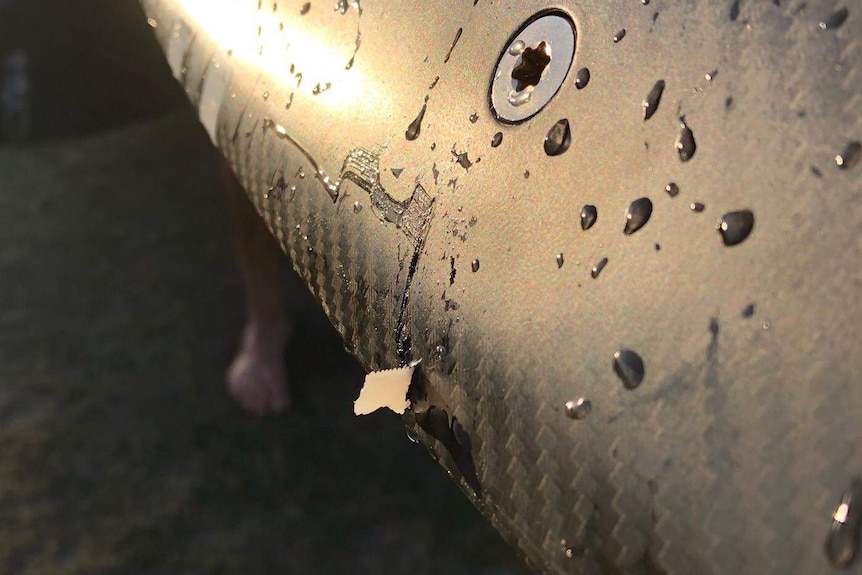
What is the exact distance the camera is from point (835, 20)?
35cm

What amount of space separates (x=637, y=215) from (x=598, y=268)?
0.11ft

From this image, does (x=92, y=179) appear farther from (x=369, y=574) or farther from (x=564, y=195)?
(x=564, y=195)

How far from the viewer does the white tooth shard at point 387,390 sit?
462 millimetres

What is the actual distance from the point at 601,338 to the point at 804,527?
12 cm

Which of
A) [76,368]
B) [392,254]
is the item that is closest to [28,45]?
[76,368]

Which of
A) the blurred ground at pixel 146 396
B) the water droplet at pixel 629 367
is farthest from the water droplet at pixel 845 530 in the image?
the blurred ground at pixel 146 396

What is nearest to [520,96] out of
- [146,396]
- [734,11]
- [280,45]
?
[734,11]

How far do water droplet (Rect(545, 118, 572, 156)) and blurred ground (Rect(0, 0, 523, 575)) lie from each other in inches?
31.1

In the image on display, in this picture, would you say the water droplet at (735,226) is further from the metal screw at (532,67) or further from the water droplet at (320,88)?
the water droplet at (320,88)

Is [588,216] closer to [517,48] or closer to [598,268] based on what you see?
[598,268]

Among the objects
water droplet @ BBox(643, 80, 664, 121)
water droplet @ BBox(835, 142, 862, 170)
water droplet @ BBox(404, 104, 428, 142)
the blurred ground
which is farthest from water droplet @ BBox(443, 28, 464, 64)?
the blurred ground

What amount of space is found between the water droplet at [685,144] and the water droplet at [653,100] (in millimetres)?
20

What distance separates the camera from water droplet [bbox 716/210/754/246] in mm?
344

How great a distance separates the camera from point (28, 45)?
1821 mm
